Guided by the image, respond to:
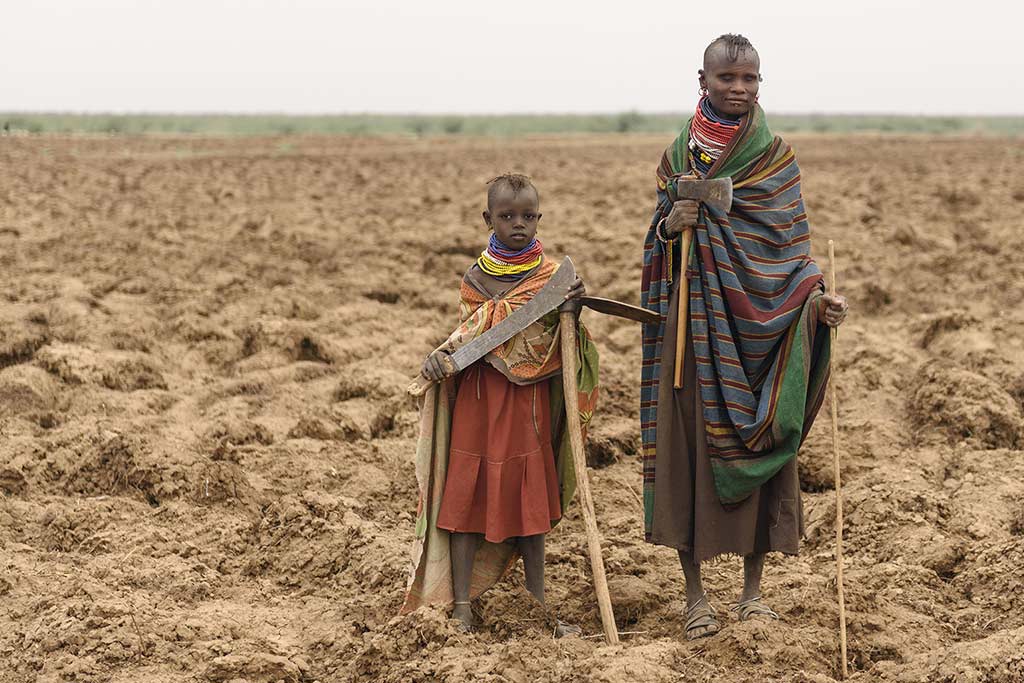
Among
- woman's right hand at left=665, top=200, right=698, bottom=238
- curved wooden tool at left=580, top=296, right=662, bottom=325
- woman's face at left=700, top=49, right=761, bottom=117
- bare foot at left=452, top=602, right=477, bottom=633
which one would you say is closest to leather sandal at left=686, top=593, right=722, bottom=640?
bare foot at left=452, top=602, right=477, bottom=633

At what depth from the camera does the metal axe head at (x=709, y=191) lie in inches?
141

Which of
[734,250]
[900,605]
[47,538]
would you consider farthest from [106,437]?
[900,605]

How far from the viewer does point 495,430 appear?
3.77 metres

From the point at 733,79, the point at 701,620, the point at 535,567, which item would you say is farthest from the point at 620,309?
the point at 701,620

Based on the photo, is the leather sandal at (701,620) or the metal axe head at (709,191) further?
the leather sandal at (701,620)

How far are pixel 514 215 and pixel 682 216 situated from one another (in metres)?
0.53

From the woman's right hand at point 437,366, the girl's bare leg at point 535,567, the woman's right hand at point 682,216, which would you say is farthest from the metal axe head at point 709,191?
the girl's bare leg at point 535,567

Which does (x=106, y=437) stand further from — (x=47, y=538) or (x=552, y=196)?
(x=552, y=196)

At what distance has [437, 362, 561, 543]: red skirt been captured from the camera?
376 centimetres

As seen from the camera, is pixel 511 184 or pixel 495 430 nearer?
pixel 511 184

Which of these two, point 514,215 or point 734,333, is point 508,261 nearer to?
point 514,215

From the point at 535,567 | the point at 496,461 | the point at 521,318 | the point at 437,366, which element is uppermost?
the point at 521,318

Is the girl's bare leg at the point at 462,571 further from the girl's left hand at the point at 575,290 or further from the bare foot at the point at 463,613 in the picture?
the girl's left hand at the point at 575,290

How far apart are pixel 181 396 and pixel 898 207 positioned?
973 cm
